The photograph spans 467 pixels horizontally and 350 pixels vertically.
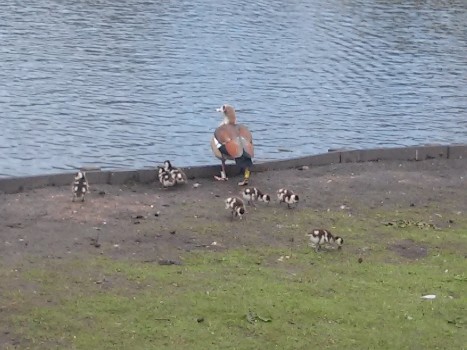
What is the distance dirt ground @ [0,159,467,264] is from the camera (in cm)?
1198

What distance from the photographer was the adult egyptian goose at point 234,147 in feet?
51.7

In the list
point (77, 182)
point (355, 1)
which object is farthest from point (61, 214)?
point (355, 1)

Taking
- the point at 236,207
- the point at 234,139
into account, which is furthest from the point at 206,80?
the point at 236,207

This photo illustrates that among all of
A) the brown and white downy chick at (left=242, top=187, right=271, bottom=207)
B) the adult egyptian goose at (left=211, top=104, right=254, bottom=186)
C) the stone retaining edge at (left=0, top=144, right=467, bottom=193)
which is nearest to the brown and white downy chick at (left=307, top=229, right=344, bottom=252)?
the brown and white downy chick at (left=242, top=187, right=271, bottom=207)

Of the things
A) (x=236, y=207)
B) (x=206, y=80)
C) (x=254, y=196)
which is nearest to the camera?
(x=236, y=207)

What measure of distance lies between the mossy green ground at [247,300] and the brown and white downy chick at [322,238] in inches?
4.7

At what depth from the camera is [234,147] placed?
52.1 ft

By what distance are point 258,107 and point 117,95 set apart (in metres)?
3.29

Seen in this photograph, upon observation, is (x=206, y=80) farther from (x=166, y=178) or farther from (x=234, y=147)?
(x=166, y=178)

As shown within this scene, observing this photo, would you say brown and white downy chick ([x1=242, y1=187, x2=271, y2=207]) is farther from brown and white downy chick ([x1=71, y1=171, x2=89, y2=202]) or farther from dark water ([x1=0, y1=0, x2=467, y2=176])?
dark water ([x1=0, y1=0, x2=467, y2=176])

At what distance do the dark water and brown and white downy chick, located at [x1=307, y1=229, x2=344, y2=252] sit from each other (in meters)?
6.70

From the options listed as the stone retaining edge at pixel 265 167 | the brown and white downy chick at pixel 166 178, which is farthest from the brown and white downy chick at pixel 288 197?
the stone retaining edge at pixel 265 167

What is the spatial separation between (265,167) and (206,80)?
9.58 meters

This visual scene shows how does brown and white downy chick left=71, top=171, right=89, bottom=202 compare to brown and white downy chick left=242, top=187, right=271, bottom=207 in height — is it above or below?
above
